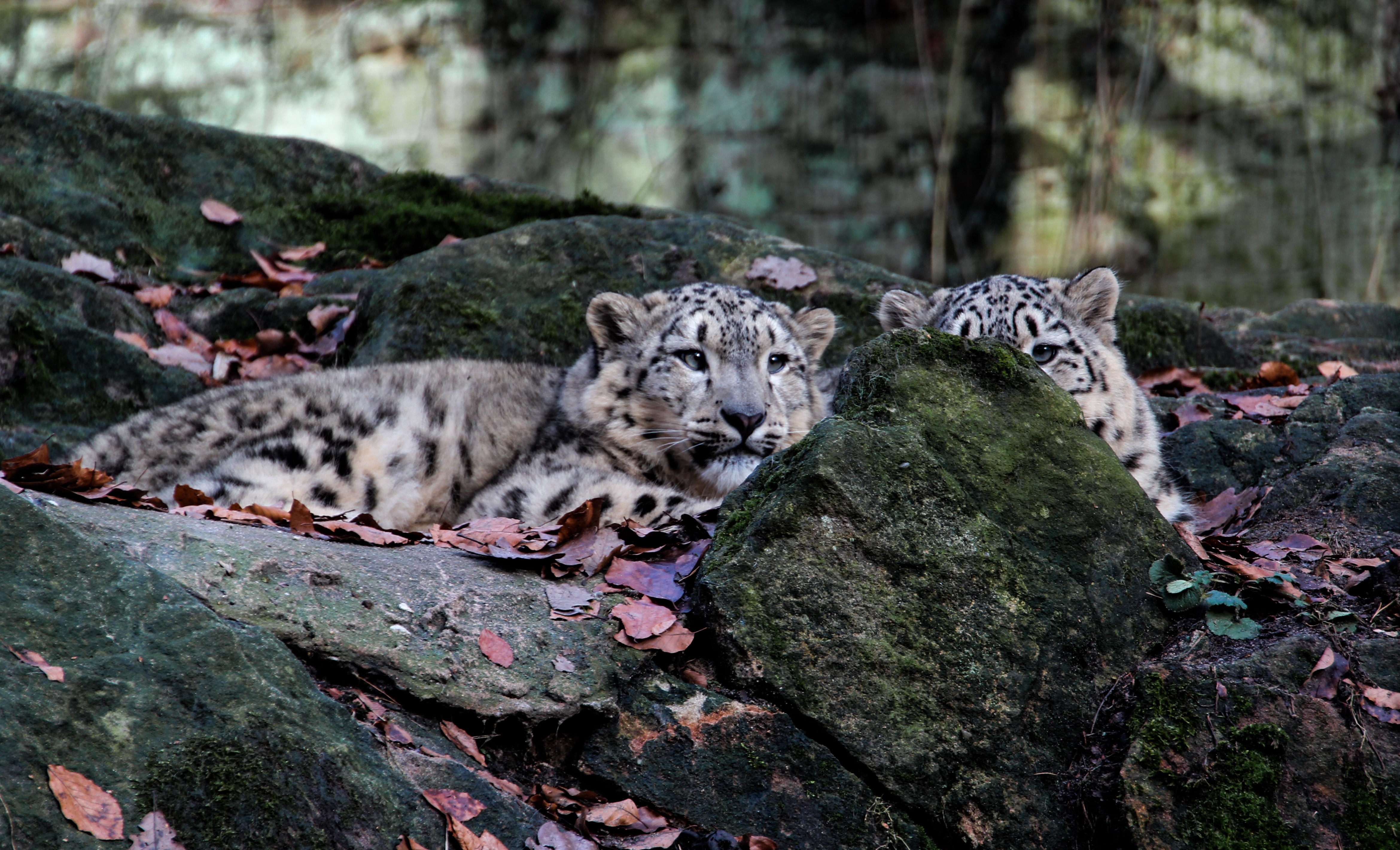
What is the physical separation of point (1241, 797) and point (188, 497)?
4.06m

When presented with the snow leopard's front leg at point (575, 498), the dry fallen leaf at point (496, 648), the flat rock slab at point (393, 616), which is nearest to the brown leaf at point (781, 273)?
the snow leopard's front leg at point (575, 498)

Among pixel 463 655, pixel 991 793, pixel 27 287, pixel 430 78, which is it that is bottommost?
pixel 991 793

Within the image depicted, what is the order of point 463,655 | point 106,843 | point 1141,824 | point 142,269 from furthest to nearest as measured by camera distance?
point 142,269 < point 463,655 < point 1141,824 < point 106,843

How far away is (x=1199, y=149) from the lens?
13352 millimetres

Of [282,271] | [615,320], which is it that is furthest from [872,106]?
[615,320]

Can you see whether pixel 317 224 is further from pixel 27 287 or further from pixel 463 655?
pixel 463 655

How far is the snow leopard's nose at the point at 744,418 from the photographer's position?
5516mm

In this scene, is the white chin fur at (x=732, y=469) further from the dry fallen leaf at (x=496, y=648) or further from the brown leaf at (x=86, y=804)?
the brown leaf at (x=86, y=804)

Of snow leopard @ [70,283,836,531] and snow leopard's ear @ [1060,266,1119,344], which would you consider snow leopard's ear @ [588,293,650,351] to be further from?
snow leopard's ear @ [1060,266,1119,344]

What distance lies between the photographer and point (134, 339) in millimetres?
7102

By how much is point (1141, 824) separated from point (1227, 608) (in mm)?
865

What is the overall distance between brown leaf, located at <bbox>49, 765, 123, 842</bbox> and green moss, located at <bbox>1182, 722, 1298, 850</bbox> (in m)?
2.55

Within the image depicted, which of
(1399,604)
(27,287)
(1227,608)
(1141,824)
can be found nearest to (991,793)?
(1141,824)

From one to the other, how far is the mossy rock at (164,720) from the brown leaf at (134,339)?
434 centimetres
